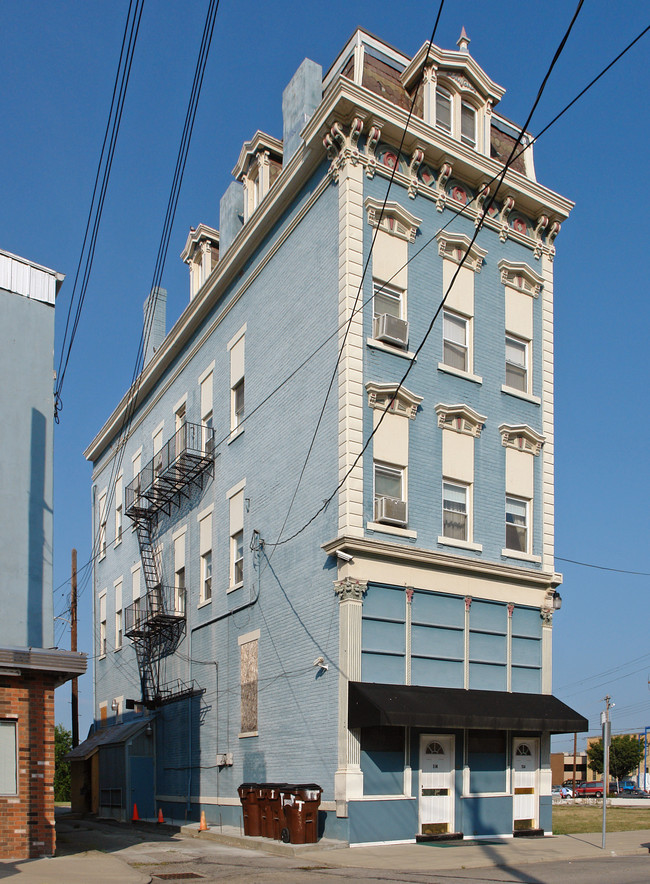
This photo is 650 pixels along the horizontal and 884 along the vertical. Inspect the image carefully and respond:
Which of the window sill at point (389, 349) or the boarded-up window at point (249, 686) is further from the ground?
the window sill at point (389, 349)

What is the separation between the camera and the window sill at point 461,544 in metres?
A: 21.3

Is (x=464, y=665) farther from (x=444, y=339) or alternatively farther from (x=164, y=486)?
(x=164, y=486)

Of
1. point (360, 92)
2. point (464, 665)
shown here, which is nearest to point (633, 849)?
point (464, 665)

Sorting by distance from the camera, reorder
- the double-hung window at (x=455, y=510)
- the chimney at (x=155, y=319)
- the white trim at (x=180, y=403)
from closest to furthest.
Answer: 1. the double-hung window at (x=455, y=510)
2. the white trim at (x=180, y=403)
3. the chimney at (x=155, y=319)

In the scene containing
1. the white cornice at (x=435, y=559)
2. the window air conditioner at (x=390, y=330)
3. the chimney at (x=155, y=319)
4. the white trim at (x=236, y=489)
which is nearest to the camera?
the white cornice at (x=435, y=559)

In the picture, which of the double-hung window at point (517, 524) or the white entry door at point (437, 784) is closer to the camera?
the white entry door at point (437, 784)

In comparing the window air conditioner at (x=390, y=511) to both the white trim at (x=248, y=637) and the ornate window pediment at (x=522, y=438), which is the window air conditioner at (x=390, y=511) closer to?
the ornate window pediment at (x=522, y=438)

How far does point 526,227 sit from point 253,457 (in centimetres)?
984

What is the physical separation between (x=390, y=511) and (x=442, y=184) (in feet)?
28.7

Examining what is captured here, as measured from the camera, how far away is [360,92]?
2123 centimetres

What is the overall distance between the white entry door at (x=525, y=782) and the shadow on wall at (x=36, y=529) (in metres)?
11.4

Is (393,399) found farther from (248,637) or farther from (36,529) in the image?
(36,529)

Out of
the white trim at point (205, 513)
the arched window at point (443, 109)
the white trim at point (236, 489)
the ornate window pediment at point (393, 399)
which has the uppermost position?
the arched window at point (443, 109)

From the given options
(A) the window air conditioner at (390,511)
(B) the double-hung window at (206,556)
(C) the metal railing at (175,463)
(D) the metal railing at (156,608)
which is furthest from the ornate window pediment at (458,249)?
(D) the metal railing at (156,608)
